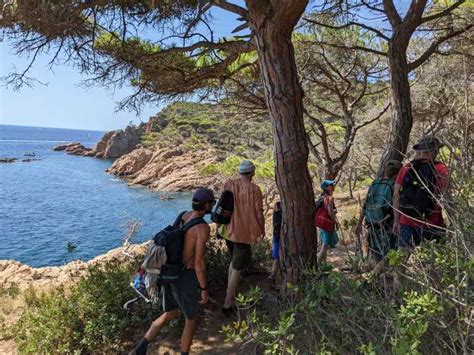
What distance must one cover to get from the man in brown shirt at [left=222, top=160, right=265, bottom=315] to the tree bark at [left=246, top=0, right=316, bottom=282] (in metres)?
0.43

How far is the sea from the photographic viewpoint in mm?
18578

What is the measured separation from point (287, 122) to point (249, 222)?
3.72 feet

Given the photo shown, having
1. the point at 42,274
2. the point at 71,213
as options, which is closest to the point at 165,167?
the point at 71,213

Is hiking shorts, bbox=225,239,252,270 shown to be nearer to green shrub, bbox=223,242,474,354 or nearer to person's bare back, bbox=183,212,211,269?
person's bare back, bbox=183,212,211,269

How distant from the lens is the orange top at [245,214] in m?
3.96

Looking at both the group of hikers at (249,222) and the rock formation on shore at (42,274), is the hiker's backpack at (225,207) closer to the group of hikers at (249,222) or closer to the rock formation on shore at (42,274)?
the group of hikers at (249,222)

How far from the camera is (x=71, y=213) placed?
28859mm

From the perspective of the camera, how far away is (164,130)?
56562 mm

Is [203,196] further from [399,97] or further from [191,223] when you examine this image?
[399,97]

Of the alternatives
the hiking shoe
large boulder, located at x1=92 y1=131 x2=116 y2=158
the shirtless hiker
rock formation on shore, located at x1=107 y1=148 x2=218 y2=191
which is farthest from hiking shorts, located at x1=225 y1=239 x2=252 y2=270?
large boulder, located at x1=92 y1=131 x2=116 y2=158

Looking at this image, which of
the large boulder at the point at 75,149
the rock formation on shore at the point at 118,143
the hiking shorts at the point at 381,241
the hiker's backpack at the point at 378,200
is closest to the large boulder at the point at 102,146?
the rock formation on shore at the point at 118,143

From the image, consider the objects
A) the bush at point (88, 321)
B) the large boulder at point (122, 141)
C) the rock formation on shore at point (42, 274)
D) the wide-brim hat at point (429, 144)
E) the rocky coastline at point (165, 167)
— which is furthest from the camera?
the large boulder at point (122, 141)

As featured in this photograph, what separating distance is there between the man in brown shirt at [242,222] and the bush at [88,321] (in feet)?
2.80

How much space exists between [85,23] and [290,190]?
358 centimetres
